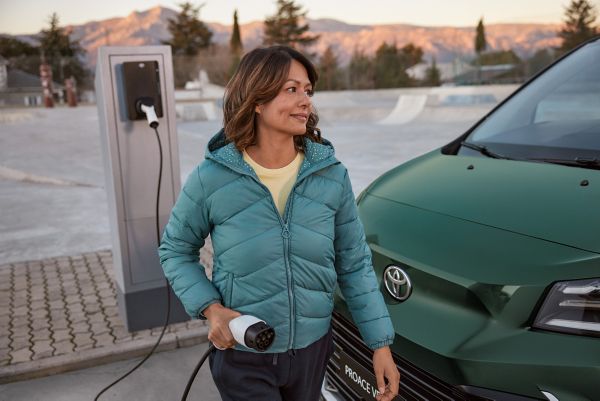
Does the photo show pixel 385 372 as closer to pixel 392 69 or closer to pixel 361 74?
pixel 361 74

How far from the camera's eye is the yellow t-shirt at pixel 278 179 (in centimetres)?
166

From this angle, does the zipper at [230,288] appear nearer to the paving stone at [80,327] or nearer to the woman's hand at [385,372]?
the woman's hand at [385,372]

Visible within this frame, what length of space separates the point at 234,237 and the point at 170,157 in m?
2.23

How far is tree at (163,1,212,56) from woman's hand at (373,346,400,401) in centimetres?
5727

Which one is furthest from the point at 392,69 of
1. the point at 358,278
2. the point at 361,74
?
the point at 358,278

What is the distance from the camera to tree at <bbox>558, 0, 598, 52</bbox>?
45.2m

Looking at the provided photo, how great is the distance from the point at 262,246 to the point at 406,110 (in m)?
23.9

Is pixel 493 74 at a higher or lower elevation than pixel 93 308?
higher

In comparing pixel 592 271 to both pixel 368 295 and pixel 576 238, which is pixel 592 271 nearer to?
pixel 576 238

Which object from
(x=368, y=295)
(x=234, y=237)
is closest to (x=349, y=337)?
(x=368, y=295)

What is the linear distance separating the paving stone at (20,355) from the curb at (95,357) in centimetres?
6

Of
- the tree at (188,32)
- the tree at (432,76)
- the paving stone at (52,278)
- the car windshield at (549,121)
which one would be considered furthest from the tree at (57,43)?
the car windshield at (549,121)

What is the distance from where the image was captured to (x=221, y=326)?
4.99ft

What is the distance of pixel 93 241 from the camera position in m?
6.42
